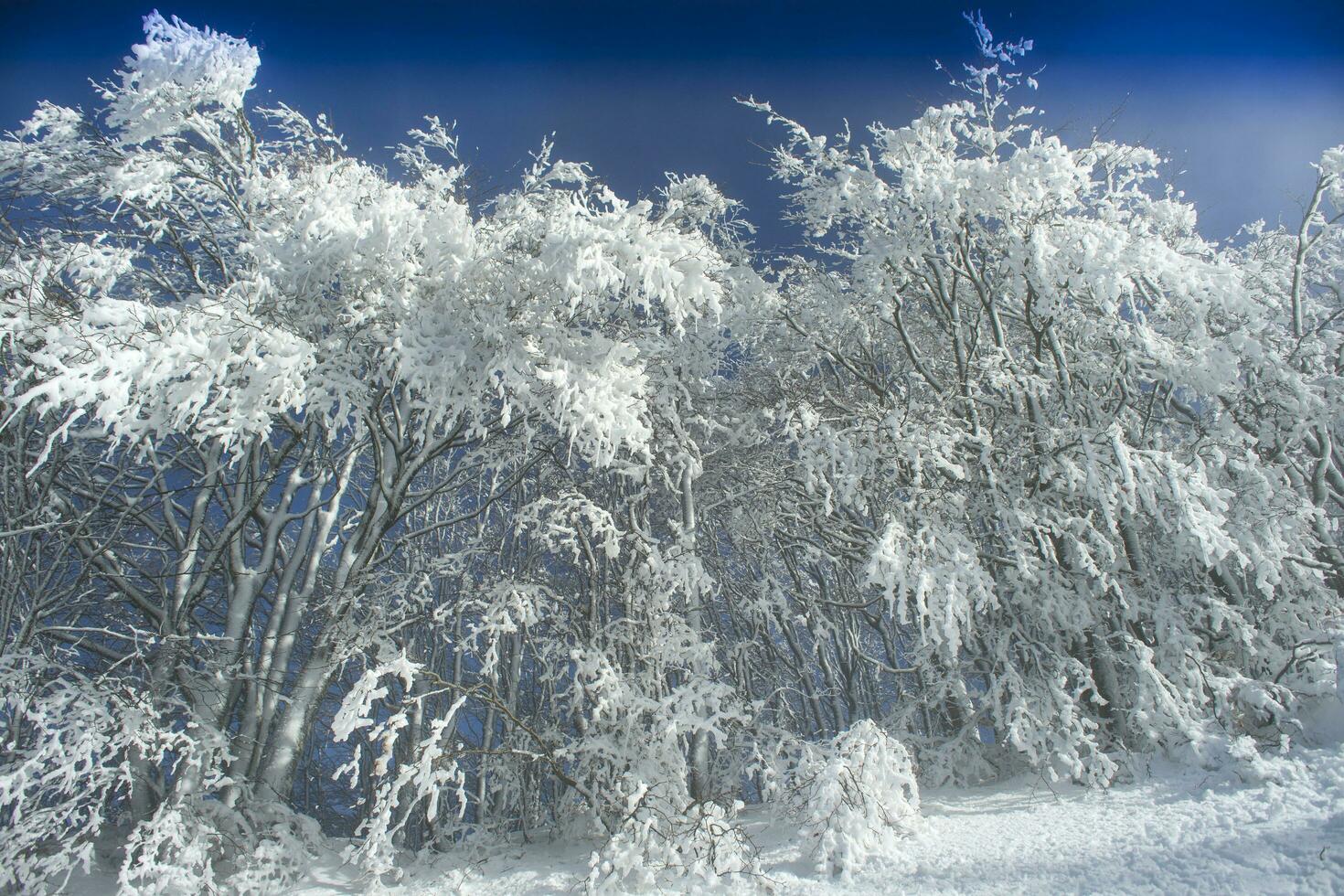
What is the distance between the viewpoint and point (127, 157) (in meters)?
6.68

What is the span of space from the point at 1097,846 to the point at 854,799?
1.43 meters

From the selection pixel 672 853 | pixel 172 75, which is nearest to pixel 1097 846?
pixel 672 853

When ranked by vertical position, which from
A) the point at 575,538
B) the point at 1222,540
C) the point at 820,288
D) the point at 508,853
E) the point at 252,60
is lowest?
the point at 508,853

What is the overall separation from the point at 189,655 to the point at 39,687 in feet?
3.69

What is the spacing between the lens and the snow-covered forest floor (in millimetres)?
3732

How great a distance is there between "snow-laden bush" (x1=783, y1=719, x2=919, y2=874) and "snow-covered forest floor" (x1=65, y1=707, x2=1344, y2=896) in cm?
10

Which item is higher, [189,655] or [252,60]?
[252,60]

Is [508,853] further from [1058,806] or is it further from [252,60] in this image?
[252,60]

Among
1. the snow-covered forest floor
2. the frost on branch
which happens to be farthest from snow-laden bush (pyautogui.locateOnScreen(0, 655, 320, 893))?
the frost on branch

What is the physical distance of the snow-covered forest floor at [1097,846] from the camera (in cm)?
373

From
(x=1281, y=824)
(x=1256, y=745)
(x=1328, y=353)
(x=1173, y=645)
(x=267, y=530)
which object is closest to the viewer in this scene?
(x=1281, y=824)

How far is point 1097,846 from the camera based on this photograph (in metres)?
4.29

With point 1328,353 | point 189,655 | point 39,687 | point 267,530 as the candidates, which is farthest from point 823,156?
point 39,687

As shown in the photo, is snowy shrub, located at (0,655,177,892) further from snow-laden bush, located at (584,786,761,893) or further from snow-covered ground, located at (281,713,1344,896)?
snow-laden bush, located at (584,786,761,893)
